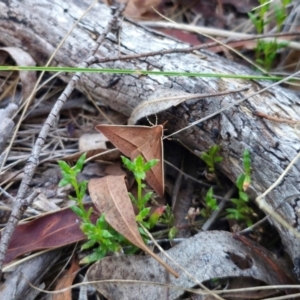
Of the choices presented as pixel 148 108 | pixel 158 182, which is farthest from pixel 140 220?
pixel 148 108

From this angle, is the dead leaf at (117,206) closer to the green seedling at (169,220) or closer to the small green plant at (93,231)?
the small green plant at (93,231)

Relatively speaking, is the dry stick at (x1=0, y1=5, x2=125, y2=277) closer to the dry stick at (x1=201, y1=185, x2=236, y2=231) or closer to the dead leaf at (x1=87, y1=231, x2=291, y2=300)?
the dead leaf at (x1=87, y1=231, x2=291, y2=300)

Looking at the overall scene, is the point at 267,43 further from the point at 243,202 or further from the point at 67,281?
the point at 67,281

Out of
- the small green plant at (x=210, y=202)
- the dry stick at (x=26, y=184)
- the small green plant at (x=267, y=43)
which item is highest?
the small green plant at (x=267, y=43)

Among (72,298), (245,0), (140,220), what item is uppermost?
(245,0)

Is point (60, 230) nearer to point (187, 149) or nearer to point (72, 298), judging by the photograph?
point (72, 298)

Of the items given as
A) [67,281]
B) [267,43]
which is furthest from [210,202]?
[267,43]

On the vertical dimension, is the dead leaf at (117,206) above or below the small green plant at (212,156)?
below

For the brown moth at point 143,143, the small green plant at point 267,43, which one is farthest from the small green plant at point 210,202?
the small green plant at point 267,43
